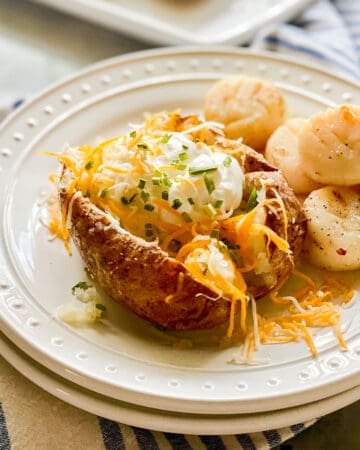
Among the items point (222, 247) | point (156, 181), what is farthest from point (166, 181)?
point (222, 247)

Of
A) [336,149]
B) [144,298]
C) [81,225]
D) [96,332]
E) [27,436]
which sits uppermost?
[336,149]

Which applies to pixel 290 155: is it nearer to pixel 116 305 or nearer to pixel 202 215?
pixel 202 215

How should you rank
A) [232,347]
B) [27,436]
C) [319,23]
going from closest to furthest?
[27,436] → [232,347] → [319,23]

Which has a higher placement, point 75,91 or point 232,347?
point 75,91

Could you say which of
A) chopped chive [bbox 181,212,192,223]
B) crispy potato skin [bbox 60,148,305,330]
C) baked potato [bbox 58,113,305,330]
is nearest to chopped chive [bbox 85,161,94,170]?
baked potato [bbox 58,113,305,330]

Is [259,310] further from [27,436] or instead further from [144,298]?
[27,436]

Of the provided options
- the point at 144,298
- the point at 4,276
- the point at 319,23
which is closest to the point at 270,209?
the point at 144,298

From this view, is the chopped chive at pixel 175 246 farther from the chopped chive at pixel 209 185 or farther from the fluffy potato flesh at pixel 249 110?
the fluffy potato flesh at pixel 249 110
